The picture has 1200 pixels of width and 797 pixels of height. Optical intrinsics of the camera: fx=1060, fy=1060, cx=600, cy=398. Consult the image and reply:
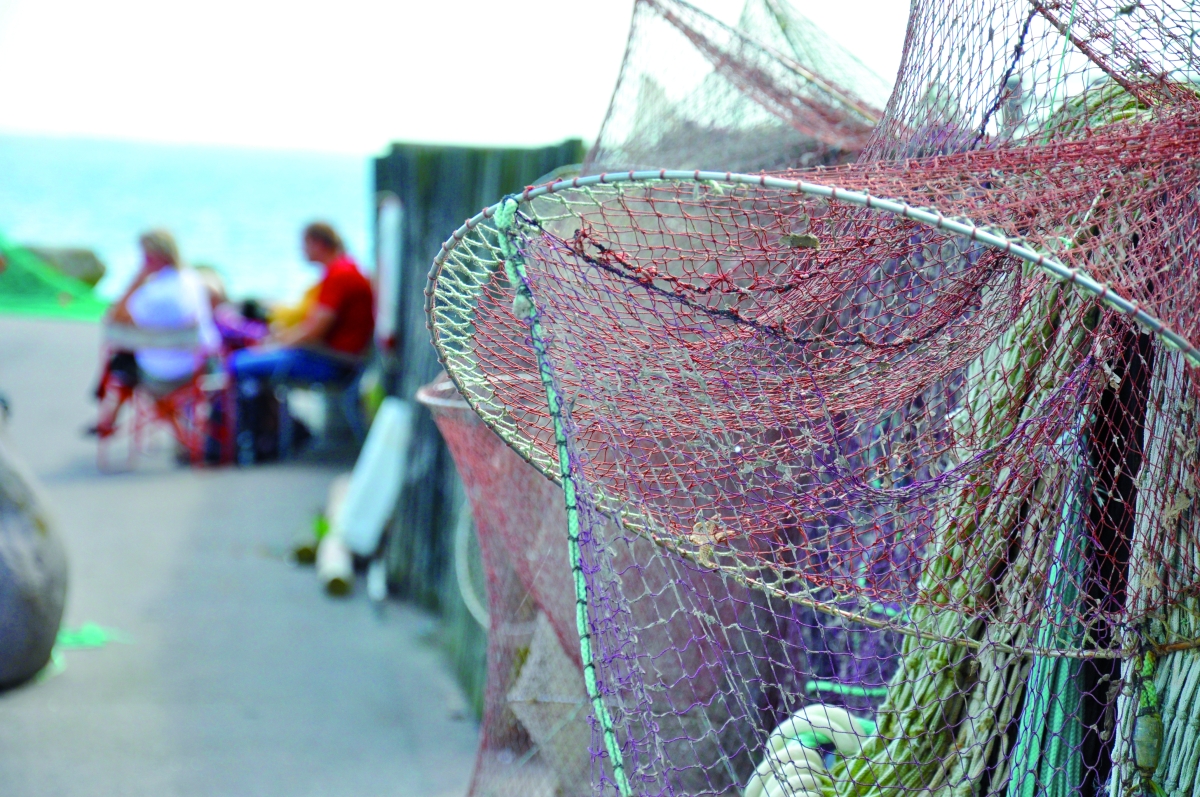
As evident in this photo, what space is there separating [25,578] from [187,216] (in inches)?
2984

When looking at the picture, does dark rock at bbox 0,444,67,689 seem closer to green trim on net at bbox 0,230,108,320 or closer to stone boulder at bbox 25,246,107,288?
green trim on net at bbox 0,230,108,320

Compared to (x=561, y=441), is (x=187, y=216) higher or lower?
lower

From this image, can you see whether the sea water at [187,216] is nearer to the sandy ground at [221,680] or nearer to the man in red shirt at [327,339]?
the man in red shirt at [327,339]

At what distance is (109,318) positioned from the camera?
8.52 metres

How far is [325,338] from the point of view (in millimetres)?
8562

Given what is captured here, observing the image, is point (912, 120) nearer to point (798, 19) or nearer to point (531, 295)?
point (531, 295)

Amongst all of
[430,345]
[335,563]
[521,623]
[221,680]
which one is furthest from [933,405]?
[335,563]

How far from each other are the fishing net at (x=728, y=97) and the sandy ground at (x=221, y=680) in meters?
2.55

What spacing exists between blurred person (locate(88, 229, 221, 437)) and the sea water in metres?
8.88

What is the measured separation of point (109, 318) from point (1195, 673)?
833 cm

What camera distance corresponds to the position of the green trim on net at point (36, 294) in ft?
52.9

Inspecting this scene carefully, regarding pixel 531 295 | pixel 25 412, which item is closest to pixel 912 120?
pixel 531 295

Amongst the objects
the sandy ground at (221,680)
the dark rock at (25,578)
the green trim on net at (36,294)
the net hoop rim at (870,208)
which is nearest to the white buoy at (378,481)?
the sandy ground at (221,680)

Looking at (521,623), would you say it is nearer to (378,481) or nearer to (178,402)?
(378,481)
